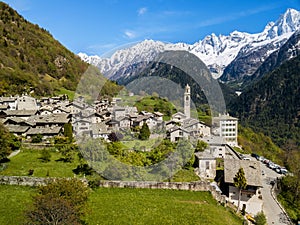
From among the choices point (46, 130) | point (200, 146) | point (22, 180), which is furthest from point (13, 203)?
point (200, 146)

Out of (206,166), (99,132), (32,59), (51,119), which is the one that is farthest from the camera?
(32,59)

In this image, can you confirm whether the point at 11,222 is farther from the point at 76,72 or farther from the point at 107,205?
the point at 76,72

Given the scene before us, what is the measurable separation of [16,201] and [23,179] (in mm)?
3909

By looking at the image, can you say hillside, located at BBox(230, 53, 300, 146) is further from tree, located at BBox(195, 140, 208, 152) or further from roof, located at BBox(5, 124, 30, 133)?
roof, located at BBox(5, 124, 30, 133)

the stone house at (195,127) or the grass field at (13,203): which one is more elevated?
A: the stone house at (195,127)

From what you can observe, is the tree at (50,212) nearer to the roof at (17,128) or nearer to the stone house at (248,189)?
the stone house at (248,189)

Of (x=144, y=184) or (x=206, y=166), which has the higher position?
(x=206, y=166)

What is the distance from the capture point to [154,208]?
23516 millimetres

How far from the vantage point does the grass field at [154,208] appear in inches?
853

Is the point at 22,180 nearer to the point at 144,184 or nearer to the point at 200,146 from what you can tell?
the point at 144,184

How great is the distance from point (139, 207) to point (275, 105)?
165424 millimetres

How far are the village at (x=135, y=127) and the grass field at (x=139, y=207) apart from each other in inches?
189

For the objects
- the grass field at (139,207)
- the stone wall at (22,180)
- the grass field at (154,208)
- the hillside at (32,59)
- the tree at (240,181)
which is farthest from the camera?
the hillside at (32,59)

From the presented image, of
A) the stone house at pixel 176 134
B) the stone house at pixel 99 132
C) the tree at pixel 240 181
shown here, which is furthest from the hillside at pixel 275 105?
the tree at pixel 240 181
